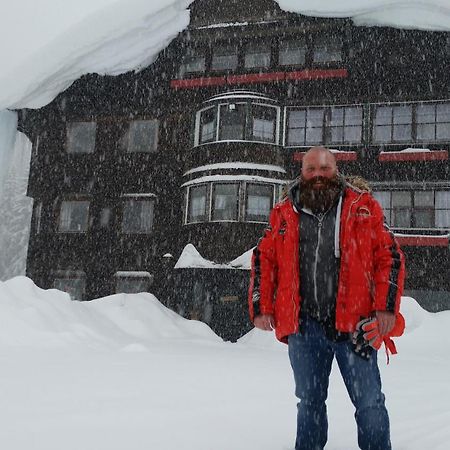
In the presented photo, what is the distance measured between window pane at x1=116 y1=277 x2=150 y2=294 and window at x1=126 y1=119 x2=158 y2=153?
4961mm

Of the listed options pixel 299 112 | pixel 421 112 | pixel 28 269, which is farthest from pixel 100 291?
pixel 421 112

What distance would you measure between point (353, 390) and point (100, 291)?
18992mm

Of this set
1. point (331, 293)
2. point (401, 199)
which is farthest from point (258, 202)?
point (331, 293)

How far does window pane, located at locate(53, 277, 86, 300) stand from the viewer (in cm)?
2180

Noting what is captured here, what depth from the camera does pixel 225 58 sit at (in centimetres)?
2172

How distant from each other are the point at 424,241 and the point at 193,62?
10994 millimetres

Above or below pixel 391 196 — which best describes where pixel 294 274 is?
below

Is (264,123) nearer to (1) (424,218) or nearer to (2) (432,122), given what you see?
(2) (432,122)

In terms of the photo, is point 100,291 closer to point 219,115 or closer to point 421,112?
point 219,115

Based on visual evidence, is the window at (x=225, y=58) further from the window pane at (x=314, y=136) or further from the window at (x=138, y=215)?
the window at (x=138, y=215)

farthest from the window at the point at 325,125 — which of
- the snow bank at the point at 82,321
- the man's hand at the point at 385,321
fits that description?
the man's hand at the point at 385,321

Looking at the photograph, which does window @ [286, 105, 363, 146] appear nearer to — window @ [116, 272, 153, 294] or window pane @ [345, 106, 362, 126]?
window pane @ [345, 106, 362, 126]

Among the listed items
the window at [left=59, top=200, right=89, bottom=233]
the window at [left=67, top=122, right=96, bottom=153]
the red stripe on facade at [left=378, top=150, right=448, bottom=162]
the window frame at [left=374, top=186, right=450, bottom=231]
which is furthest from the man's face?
the window at [left=67, top=122, right=96, bottom=153]

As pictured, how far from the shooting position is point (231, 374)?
8289 mm
